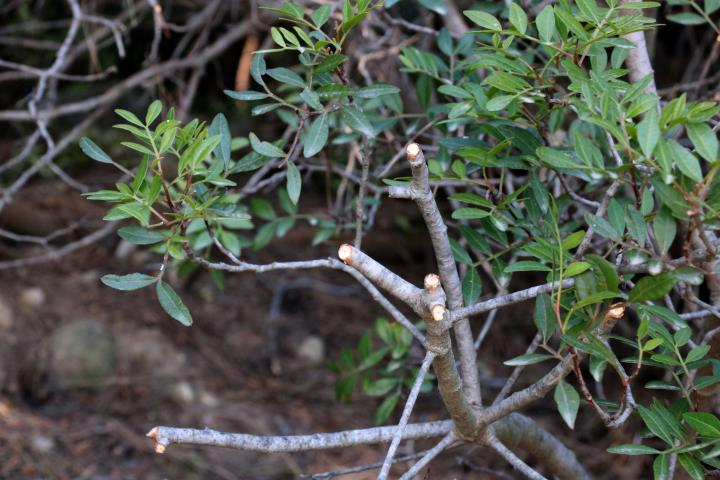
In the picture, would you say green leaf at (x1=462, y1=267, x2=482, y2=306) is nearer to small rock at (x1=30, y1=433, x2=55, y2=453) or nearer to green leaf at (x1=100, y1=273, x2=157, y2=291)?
green leaf at (x1=100, y1=273, x2=157, y2=291)

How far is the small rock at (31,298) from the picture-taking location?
3165mm

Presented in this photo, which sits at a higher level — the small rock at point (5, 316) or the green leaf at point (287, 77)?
the green leaf at point (287, 77)

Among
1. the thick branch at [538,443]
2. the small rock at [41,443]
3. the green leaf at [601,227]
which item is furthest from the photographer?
the small rock at [41,443]

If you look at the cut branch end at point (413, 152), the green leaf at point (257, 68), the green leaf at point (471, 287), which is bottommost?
the green leaf at point (471, 287)

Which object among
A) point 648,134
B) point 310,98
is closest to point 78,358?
point 310,98

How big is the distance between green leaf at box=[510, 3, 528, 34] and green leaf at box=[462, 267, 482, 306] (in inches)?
18.1

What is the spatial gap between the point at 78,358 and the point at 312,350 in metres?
0.96

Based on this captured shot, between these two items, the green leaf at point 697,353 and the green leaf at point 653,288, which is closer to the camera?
the green leaf at point 653,288

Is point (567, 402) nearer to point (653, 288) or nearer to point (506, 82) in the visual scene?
point (653, 288)

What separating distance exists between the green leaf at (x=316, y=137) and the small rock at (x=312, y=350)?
2073 millimetres

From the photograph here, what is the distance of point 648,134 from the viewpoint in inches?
38.2

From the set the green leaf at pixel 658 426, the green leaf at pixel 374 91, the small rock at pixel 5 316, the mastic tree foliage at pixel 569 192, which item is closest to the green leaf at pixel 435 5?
the mastic tree foliage at pixel 569 192

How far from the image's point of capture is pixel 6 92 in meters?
3.61

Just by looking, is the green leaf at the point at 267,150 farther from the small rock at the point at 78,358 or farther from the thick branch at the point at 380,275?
the small rock at the point at 78,358
